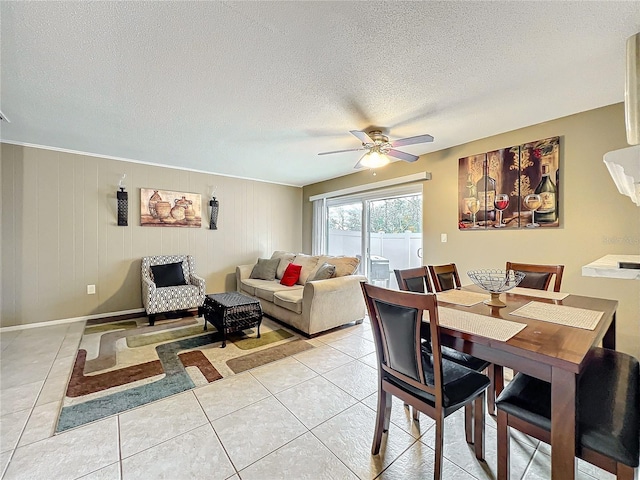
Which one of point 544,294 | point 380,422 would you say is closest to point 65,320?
point 380,422

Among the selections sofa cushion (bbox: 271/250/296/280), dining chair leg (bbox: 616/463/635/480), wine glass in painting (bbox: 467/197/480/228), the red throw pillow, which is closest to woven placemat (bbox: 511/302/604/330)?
dining chair leg (bbox: 616/463/635/480)

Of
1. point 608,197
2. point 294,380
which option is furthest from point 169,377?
point 608,197

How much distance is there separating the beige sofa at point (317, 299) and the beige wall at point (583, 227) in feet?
4.88

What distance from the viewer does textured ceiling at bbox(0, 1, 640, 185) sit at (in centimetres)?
142

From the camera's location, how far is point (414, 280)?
6.89 feet

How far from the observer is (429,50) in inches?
66.1

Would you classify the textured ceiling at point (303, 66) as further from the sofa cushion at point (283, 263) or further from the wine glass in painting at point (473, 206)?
the sofa cushion at point (283, 263)

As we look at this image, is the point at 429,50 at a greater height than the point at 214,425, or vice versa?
the point at 429,50

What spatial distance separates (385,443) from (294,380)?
912 millimetres

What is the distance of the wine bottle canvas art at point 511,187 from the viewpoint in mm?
2674

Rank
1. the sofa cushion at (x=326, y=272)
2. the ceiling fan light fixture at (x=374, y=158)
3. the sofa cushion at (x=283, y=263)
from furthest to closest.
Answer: the sofa cushion at (x=283, y=263) → the sofa cushion at (x=326, y=272) → the ceiling fan light fixture at (x=374, y=158)

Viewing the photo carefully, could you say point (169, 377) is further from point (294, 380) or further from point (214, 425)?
point (294, 380)

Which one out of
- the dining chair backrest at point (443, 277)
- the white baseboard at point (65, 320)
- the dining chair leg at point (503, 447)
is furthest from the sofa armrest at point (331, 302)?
the white baseboard at point (65, 320)

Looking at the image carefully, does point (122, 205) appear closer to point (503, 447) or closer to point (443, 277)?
point (443, 277)
